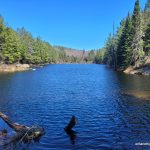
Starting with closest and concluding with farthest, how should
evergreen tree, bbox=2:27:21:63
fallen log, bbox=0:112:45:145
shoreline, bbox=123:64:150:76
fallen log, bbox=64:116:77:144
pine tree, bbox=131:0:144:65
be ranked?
fallen log, bbox=0:112:45:145, fallen log, bbox=64:116:77:144, shoreline, bbox=123:64:150:76, pine tree, bbox=131:0:144:65, evergreen tree, bbox=2:27:21:63

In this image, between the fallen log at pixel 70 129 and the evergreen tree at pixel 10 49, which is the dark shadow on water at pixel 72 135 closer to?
the fallen log at pixel 70 129

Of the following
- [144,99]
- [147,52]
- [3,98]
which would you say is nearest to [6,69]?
[147,52]

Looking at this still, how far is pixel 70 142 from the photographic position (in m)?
21.1

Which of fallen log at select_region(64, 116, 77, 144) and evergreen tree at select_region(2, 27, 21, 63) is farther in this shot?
evergreen tree at select_region(2, 27, 21, 63)

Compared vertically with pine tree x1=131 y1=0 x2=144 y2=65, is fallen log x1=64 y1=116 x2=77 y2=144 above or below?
below

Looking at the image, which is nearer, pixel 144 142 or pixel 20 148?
pixel 20 148

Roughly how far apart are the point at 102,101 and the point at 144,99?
544 cm

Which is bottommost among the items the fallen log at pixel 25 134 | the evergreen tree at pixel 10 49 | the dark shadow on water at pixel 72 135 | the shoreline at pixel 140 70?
the dark shadow on water at pixel 72 135

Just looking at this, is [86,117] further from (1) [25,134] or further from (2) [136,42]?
(2) [136,42]

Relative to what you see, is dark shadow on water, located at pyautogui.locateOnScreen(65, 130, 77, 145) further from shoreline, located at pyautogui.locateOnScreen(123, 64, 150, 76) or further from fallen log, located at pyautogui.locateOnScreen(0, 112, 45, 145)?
shoreline, located at pyautogui.locateOnScreen(123, 64, 150, 76)

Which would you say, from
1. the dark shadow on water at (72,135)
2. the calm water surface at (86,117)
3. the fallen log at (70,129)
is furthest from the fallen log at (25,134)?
the fallen log at (70,129)

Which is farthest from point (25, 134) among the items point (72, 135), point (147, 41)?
point (147, 41)

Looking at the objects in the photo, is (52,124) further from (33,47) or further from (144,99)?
(33,47)

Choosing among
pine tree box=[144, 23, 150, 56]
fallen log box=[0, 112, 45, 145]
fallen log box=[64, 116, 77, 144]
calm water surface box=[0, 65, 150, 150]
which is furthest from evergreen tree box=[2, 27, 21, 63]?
fallen log box=[0, 112, 45, 145]
